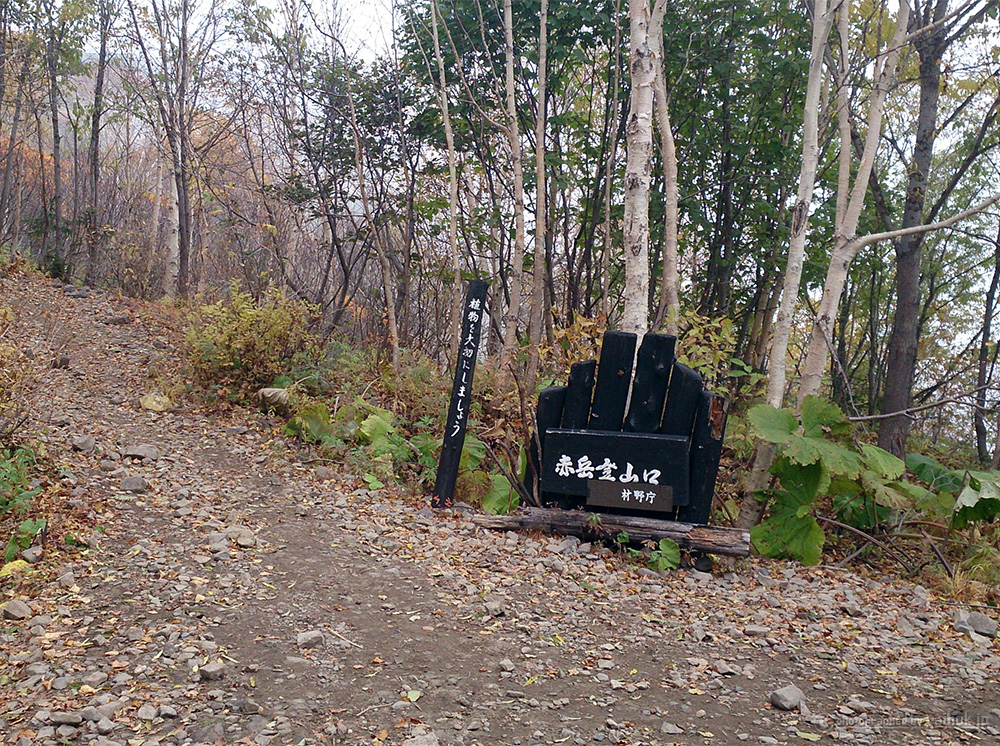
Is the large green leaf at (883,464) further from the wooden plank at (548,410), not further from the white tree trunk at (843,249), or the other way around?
the wooden plank at (548,410)

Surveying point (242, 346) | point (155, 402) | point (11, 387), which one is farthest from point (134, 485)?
point (242, 346)

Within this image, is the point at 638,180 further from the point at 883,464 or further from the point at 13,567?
the point at 13,567

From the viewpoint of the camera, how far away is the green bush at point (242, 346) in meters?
8.64

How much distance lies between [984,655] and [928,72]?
26.7 feet

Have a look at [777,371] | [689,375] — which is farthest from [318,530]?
[777,371]

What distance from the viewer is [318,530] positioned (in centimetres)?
554

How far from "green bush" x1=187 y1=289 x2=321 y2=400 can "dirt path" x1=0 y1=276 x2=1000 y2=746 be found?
7.91 ft

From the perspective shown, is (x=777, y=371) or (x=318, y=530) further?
(x=777, y=371)

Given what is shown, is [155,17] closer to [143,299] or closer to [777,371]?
[143,299]

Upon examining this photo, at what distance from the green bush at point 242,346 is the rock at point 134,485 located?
2798 millimetres

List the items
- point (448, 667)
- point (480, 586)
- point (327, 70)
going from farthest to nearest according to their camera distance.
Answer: point (327, 70), point (480, 586), point (448, 667)

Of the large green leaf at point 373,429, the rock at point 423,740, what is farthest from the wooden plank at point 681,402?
the rock at point 423,740

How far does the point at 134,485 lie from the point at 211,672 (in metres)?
2.86

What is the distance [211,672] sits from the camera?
3.34m
